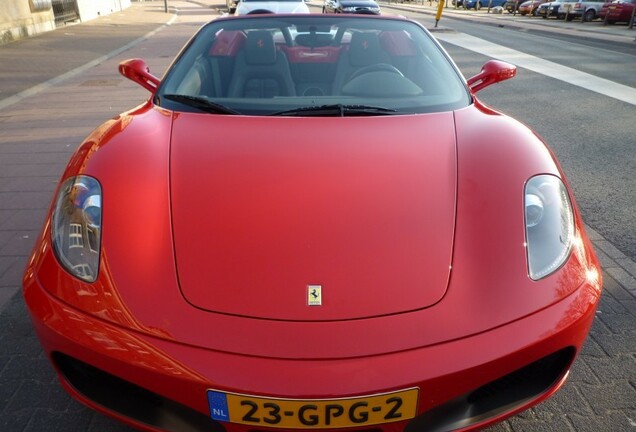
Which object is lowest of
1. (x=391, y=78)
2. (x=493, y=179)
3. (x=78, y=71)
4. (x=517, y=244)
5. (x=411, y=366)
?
(x=78, y=71)

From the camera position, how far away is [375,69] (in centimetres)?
271

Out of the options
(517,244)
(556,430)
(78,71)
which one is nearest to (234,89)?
(517,244)

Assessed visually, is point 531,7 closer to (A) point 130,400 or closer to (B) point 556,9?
(B) point 556,9

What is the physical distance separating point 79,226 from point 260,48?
5.41 ft

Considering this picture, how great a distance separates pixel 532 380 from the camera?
5.13ft

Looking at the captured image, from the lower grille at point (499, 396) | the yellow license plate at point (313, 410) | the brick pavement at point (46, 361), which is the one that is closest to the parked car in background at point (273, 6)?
the brick pavement at point (46, 361)

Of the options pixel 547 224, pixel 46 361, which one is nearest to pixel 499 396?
pixel 547 224

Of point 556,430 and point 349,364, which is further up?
point 349,364

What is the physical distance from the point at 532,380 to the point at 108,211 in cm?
149

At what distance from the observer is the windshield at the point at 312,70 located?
2301 mm

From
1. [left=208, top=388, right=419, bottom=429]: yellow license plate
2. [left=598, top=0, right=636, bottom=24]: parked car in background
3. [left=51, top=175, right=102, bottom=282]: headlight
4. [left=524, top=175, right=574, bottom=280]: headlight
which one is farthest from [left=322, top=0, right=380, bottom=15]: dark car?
[left=208, top=388, right=419, bottom=429]: yellow license plate

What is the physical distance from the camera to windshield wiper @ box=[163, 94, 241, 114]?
2236mm

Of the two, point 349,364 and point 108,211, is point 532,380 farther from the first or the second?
point 108,211

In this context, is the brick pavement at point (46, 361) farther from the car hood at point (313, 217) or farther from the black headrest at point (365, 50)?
the black headrest at point (365, 50)
